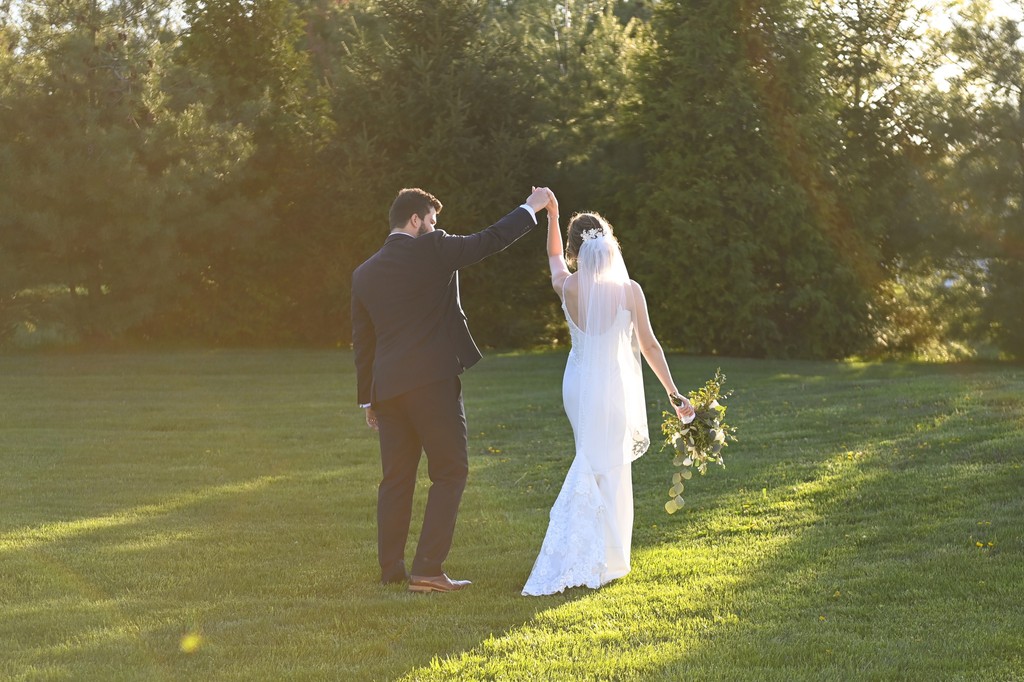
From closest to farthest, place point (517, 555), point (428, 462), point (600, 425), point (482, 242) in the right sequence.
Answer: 1. point (482, 242)
2. point (428, 462)
3. point (600, 425)
4. point (517, 555)

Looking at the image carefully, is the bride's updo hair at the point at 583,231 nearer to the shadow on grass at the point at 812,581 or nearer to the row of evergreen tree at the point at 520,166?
the shadow on grass at the point at 812,581

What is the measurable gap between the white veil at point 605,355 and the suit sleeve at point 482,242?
0.68 metres

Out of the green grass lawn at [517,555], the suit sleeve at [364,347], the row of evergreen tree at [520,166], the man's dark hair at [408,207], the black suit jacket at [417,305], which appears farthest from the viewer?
the row of evergreen tree at [520,166]

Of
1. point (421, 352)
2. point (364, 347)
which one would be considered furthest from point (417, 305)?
point (364, 347)

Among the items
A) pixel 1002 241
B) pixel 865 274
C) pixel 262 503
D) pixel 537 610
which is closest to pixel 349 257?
A: pixel 865 274

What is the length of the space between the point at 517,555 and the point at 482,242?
7.99 ft

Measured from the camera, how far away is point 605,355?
291 inches

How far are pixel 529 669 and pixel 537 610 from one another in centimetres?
105

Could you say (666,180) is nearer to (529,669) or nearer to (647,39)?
(647,39)

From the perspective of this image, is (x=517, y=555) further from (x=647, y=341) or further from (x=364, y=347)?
(x=364, y=347)

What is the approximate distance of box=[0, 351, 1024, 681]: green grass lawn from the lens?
18.4 feet

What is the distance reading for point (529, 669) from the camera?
214 inches

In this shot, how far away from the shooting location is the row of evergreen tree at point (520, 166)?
23.7 metres

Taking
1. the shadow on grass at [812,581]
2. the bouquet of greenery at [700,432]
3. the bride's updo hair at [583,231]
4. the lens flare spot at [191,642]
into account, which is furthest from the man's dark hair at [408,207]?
the lens flare spot at [191,642]
